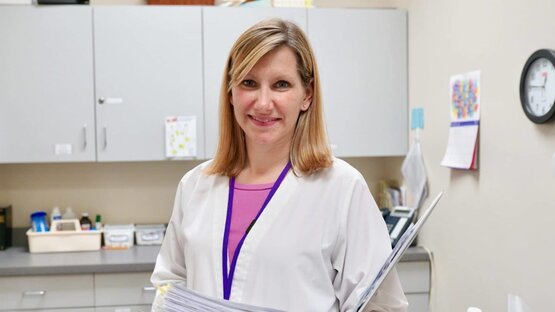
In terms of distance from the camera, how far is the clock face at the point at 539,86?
5.59 ft

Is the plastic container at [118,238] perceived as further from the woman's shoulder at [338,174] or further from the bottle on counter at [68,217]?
the woman's shoulder at [338,174]

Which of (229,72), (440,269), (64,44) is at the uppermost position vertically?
(64,44)

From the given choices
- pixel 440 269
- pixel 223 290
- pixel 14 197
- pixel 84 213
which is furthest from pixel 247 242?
pixel 14 197

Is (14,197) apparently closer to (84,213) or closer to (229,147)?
(84,213)

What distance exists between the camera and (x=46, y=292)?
250 centimetres

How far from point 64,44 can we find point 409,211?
1.83m

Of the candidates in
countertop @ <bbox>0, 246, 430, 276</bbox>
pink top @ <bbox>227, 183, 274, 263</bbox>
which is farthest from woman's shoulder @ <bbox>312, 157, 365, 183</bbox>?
countertop @ <bbox>0, 246, 430, 276</bbox>

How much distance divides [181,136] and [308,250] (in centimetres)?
179

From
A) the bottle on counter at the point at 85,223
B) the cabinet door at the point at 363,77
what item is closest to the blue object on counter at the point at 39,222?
the bottle on counter at the point at 85,223

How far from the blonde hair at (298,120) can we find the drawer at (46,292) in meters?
1.54

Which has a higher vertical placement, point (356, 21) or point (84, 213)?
point (356, 21)

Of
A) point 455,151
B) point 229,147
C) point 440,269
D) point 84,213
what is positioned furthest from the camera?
point 84,213

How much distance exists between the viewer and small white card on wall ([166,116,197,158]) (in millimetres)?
2783

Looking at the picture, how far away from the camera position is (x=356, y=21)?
114 inches
